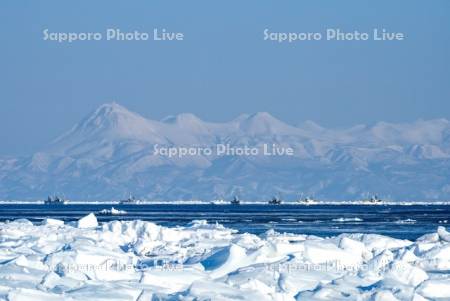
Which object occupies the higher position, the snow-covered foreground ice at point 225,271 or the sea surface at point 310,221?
the snow-covered foreground ice at point 225,271

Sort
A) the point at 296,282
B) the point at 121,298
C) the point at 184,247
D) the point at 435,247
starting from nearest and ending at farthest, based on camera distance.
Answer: the point at 121,298 → the point at 296,282 → the point at 435,247 → the point at 184,247

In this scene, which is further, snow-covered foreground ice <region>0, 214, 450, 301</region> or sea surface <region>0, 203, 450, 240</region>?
sea surface <region>0, 203, 450, 240</region>

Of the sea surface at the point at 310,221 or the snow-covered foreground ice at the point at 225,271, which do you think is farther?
the sea surface at the point at 310,221

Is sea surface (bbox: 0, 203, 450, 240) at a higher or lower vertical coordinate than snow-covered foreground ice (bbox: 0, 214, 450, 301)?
lower

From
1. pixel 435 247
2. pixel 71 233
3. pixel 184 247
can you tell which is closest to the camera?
pixel 435 247

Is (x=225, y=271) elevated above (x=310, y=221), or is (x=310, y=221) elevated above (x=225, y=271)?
(x=225, y=271)

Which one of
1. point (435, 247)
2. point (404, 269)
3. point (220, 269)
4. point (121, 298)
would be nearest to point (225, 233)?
point (435, 247)

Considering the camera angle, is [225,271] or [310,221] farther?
[310,221]

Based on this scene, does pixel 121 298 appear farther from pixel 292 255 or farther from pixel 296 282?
pixel 292 255
